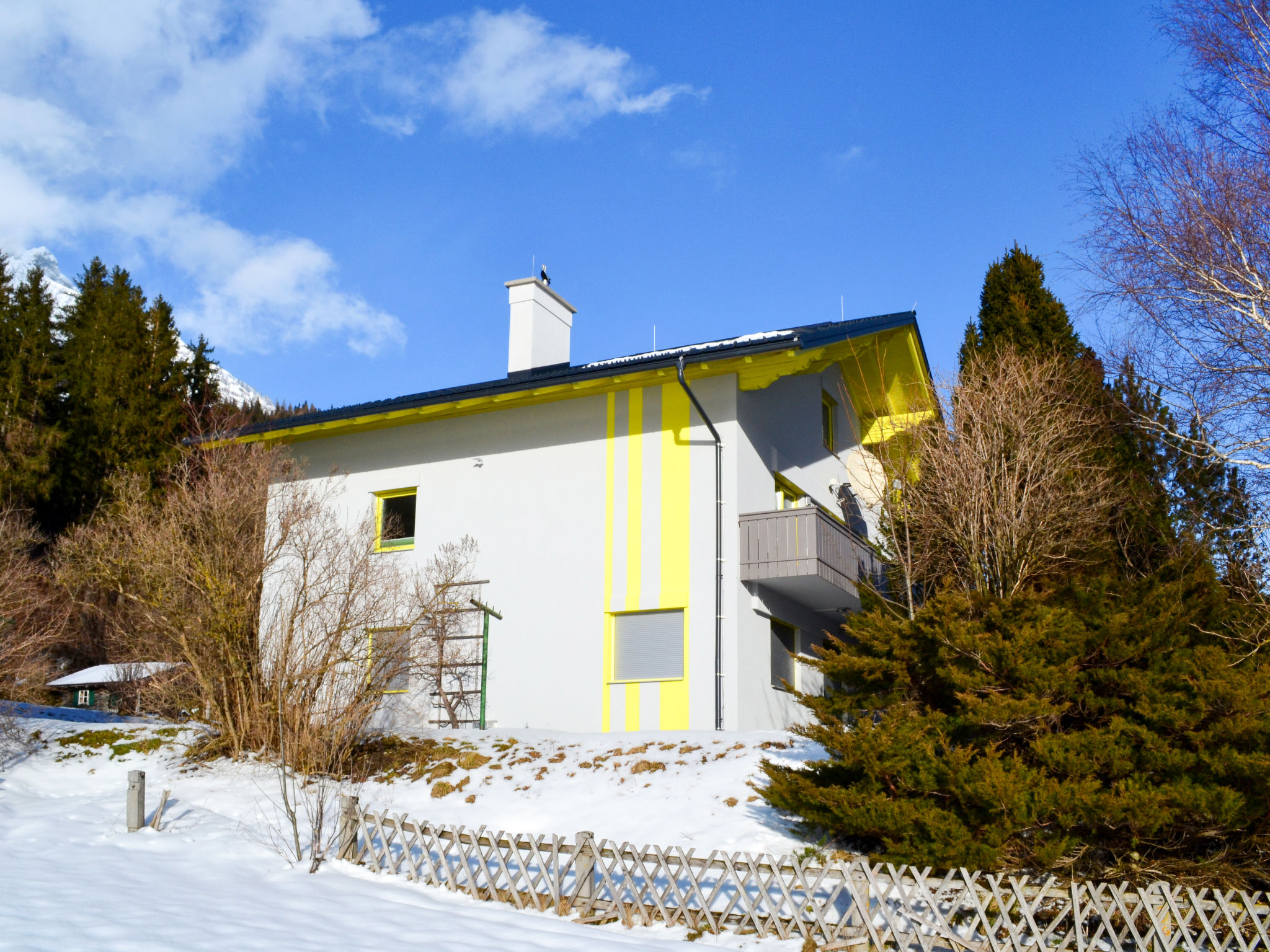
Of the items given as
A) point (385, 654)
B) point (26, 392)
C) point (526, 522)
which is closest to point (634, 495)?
point (526, 522)

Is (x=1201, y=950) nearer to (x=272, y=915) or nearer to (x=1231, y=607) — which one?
(x=1231, y=607)

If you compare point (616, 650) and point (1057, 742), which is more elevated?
point (616, 650)

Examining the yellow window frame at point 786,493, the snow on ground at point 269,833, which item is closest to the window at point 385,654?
the snow on ground at point 269,833

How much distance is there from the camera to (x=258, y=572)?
47.8ft

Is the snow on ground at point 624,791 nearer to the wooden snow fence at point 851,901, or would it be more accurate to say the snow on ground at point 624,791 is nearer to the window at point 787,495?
the wooden snow fence at point 851,901

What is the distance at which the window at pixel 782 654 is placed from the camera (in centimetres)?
1775

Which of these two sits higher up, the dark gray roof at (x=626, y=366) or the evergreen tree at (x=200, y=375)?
the evergreen tree at (x=200, y=375)

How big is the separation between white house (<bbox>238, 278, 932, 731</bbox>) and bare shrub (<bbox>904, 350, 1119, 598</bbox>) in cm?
131

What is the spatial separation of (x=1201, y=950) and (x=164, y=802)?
966 cm

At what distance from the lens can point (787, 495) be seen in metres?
19.4

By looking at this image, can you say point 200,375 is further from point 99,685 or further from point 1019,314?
point 1019,314

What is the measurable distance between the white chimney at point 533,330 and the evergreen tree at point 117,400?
10.4m

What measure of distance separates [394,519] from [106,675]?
31.0 ft

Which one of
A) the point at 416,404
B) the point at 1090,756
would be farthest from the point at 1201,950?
the point at 416,404
